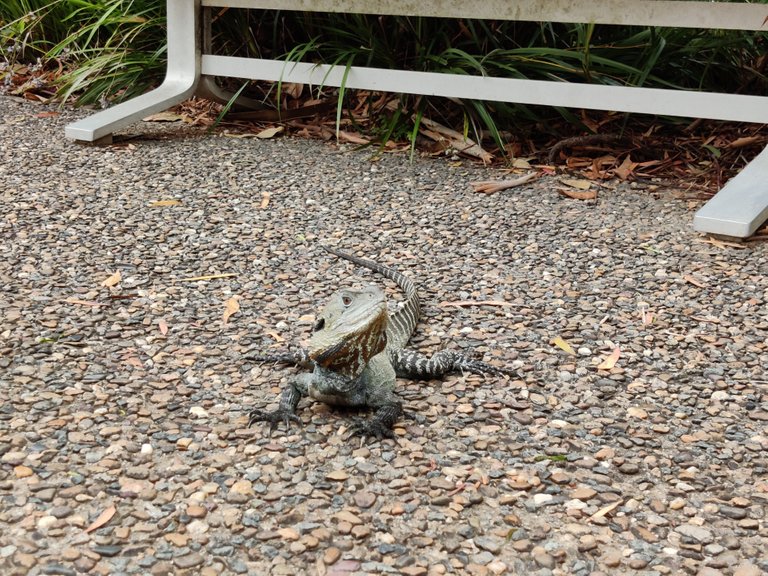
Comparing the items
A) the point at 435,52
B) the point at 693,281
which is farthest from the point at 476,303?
the point at 435,52

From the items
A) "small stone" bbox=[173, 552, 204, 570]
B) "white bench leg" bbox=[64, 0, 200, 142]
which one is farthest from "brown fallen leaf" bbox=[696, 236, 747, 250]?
"white bench leg" bbox=[64, 0, 200, 142]

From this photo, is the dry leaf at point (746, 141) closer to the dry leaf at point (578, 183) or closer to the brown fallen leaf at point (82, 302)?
the dry leaf at point (578, 183)

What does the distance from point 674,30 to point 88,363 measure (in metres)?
4.80

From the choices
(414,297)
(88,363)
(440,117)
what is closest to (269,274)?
(414,297)

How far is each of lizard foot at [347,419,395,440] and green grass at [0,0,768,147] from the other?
3.12 meters

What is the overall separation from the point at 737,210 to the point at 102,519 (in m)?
3.37

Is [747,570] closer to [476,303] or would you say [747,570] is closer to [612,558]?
[612,558]

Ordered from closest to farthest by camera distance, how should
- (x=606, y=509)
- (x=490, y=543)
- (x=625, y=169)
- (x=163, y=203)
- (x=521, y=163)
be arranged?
1. (x=490, y=543)
2. (x=606, y=509)
3. (x=163, y=203)
4. (x=625, y=169)
5. (x=521, y=163)

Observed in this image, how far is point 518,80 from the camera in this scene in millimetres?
5254

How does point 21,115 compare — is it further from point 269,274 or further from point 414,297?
point 414,297

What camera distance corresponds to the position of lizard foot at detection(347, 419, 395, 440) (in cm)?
272

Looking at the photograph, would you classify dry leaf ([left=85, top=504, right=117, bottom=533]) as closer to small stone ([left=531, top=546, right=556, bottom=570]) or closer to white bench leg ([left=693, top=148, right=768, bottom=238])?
small stone ([left=531, top=546, right=556, bottom=570])

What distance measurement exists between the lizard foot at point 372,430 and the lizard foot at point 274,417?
19cm

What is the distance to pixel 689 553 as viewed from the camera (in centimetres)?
225
